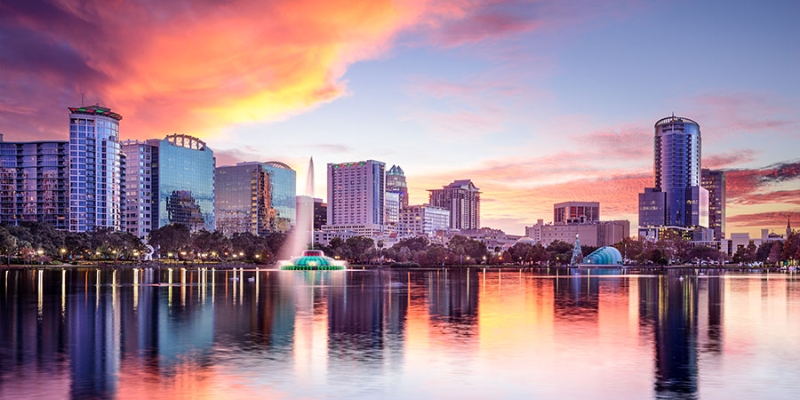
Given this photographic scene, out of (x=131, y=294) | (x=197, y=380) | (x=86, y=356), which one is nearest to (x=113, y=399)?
(x=197, y=380)

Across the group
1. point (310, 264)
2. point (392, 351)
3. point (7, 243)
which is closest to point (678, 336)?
point (392, 351)

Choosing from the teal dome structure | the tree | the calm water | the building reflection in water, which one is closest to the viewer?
the calm water

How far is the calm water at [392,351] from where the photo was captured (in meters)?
23.5

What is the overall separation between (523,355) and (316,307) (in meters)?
25.3

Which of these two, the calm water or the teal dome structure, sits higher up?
the calm water

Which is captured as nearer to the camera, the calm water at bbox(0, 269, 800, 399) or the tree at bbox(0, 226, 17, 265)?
the calm water at bbox(0, 269, 800, 399)

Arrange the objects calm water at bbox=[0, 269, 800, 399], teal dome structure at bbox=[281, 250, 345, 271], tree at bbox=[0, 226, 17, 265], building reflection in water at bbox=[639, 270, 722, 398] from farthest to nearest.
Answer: teal dome structure at bbox=[281, 250, 345, 271]
tree at bbox=[0, 226, 17, 265]
building reflection in water at bbox=[639, 270, 722, 398]
calm water at bbox=[0, 269, 800, 399]

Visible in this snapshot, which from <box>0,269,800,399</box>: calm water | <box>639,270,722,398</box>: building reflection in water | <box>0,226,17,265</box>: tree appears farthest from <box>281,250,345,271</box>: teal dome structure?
<box>0,269,800,399</box>: calm water

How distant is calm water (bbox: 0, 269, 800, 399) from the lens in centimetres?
2347

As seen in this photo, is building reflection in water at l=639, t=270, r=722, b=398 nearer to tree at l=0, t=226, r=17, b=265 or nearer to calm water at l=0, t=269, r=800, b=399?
calm water at l=0, t=269, r=800, b=399

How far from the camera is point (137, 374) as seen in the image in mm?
25359

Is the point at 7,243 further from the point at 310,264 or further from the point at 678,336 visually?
the point at 678,336

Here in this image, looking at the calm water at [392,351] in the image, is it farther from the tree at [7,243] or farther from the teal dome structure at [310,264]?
the tree at [7,243]

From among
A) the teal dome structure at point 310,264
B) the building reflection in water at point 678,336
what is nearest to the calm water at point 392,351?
the building reflection in water at point 678,336
